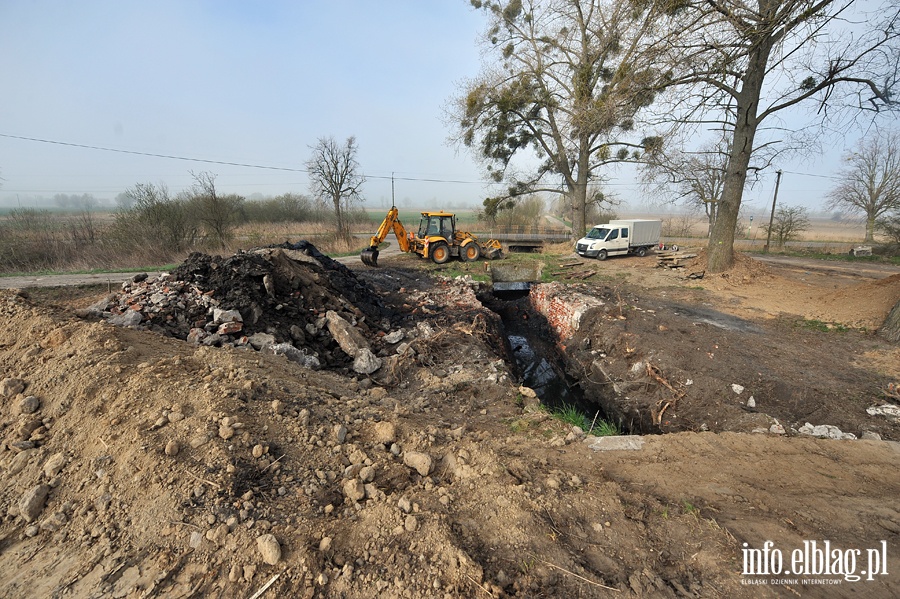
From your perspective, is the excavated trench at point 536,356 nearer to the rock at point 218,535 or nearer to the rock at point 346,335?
the rock at point 346,335

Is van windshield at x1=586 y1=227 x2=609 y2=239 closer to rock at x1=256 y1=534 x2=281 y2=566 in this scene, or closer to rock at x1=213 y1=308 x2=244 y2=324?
rock at x1=213 y1=308 x2=244 y2=324

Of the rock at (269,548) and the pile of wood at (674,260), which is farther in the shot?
the pile of wood at (674,260)

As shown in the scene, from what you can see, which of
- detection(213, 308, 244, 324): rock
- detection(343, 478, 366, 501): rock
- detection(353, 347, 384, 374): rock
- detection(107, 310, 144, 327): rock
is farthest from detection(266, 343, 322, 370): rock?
detection(343, 478, 366, 501): rock

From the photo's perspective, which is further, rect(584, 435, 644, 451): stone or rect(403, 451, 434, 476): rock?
rect(584, 435, 644, 451): stone

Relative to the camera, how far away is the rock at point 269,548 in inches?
72.0

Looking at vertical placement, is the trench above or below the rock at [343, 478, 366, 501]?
below

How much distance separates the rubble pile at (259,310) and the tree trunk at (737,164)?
10958mm

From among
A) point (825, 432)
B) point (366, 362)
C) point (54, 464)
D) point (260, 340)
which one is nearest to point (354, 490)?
point (54, 464)

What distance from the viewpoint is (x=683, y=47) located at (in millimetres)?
8750

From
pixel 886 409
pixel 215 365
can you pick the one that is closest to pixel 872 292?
pixel 886 409

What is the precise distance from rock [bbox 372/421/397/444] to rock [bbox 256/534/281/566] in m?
1.14

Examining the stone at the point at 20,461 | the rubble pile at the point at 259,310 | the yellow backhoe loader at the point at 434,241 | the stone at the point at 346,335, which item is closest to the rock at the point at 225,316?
the rubble pile at the point at 259,310

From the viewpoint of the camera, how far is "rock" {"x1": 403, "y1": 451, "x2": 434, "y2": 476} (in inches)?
106

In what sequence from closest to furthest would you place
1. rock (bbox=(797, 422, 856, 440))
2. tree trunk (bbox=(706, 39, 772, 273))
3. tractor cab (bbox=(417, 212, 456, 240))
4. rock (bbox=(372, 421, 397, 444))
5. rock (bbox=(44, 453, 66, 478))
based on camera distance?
rock (bbox=(44, 453, 66, 478)) < rock (bbox=(372, 421, 397, 444)) < rock (bbox=(797, 422, 856, 440)) < tree trunk (bbox=(706, 39, 772, 273)) < tractor cab (bbox=(417, 212, 456, 240))
